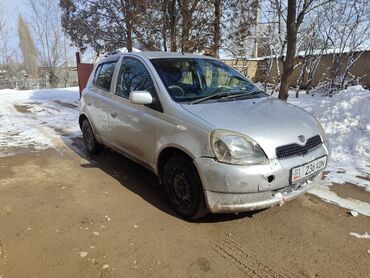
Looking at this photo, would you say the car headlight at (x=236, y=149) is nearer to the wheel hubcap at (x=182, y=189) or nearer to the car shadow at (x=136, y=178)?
the wheel hubcap at (x=182, y=189)

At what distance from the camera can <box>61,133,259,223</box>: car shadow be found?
3693mm

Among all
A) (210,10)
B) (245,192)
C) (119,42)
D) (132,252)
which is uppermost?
(210,10)

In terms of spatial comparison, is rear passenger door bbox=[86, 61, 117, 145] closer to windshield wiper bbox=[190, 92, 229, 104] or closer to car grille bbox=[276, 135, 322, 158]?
windshield wiper bbox=[190, 92, 229, 104]

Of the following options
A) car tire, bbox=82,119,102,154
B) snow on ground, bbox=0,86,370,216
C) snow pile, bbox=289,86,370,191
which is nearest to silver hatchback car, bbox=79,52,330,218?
car tire, bbox=82,119,102,154

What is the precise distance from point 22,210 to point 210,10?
9510 mm

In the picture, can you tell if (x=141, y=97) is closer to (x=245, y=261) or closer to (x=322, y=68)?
(x=245, y=261)

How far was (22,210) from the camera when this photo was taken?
154 inches

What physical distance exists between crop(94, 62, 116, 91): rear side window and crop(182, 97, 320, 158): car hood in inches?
74.6

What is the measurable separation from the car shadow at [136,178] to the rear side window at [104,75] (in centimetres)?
121

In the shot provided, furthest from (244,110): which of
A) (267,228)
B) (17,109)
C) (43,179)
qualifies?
(17,109)

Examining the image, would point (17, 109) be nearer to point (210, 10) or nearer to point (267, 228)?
point (210, 10)

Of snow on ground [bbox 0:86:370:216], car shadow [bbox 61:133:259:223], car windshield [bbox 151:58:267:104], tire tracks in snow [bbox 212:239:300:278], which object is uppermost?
car windshield [bbox 151:58:267:104]

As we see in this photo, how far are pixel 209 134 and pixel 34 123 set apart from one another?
23.8ft

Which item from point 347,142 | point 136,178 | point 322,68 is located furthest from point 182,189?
point 322,68
